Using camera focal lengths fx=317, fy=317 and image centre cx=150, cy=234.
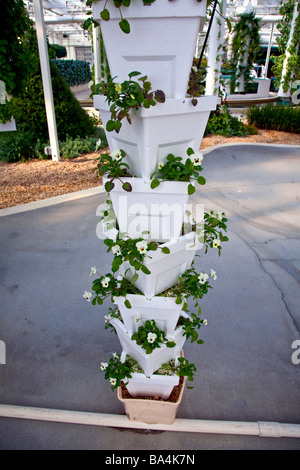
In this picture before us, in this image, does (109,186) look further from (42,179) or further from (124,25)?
(42,179)

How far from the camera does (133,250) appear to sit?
1.28 m

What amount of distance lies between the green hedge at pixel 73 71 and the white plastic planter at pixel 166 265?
64.0 ft

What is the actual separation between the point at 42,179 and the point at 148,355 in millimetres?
4416

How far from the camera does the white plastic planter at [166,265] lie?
4.46ft

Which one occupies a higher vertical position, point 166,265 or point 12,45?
point 12,45

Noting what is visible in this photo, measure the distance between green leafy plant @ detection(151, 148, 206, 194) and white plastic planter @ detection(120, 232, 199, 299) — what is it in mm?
275

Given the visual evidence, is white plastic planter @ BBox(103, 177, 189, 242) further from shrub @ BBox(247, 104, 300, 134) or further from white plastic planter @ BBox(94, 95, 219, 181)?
shrub @ BBox(247, 104, 300, 134)

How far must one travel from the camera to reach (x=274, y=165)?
620cm

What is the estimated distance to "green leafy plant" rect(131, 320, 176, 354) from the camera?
146 cm

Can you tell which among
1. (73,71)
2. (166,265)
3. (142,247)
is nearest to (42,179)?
(166,265)

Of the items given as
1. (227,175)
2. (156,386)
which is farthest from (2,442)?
(227,175)

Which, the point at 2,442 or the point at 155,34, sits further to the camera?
the point at 2,442

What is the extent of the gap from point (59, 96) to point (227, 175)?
3657 millimetres

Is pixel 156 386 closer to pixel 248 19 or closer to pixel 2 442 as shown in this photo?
pixel 2 442
